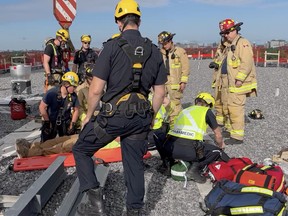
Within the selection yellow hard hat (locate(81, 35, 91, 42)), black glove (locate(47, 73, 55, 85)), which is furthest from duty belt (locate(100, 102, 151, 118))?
yellow hard hat (locate(81, 35, 91, 42))

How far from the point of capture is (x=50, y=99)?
A: 575 centimetres

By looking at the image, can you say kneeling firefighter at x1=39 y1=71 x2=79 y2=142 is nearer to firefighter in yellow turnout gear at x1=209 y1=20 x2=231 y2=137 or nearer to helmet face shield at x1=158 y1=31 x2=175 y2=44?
helmet face shield at x1=158 y1=31 x2=175 y2=44

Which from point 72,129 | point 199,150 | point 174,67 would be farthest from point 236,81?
point 72,129

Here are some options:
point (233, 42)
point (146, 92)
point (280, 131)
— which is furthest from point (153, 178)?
point (280, 131)

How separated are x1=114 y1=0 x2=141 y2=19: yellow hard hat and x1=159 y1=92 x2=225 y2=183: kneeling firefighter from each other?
6.28 feet

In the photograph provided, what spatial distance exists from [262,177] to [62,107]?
3503mm

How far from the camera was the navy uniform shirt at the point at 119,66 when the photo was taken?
2.92 m

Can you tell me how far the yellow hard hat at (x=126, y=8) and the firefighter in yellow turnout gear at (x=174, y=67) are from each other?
4.00 meters

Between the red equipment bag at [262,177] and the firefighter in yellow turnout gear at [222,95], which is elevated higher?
the firefighter in yellow turnout gear at [222,95]

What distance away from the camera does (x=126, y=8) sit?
2967mm

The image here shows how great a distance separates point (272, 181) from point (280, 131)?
14.0 ft

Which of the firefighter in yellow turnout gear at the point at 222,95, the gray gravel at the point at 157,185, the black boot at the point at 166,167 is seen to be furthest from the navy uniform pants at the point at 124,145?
the firefighter in yellow turnout gear at the point at 222,95

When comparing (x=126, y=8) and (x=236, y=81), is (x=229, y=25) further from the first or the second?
(x=126, y=8)

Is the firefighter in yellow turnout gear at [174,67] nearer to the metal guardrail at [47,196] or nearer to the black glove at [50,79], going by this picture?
the black glove at [50,79]
